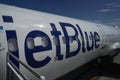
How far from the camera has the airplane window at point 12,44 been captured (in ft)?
16.8

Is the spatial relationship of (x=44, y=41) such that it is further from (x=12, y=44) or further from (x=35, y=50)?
(x=12, y=44)

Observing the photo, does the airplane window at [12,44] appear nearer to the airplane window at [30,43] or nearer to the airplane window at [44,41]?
the airplane window at [30,43]

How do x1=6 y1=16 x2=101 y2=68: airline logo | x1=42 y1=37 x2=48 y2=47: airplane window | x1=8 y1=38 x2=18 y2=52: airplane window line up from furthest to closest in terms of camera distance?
1. x1=42 y1=37 x2=48 y2=47: airplane window
2. x1=6 y1=16 x2=101 y2=68: airline logo
3. x1=8 y1=38 x2=18 y2=52: airplane window

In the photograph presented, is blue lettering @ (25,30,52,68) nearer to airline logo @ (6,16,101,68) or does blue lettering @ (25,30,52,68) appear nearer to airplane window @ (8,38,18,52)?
airline logo @ (6,16,101,68)

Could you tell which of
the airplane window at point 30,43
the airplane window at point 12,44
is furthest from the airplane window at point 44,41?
the airplane window at point 12,44

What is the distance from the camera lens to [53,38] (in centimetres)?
701

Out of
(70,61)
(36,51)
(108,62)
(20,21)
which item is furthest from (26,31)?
(108,62)

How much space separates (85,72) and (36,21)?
363 inches

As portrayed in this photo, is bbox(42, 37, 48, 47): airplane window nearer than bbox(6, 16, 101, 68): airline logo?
No

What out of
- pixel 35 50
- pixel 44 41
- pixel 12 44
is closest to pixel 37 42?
pixel 35 50

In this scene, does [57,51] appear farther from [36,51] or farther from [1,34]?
[1,34]

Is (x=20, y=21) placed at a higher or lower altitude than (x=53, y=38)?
higher

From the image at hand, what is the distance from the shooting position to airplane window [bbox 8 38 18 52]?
5125 mm

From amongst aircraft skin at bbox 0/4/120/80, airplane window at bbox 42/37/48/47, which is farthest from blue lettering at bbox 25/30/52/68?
airplane window at bbox 42/37/48/47
